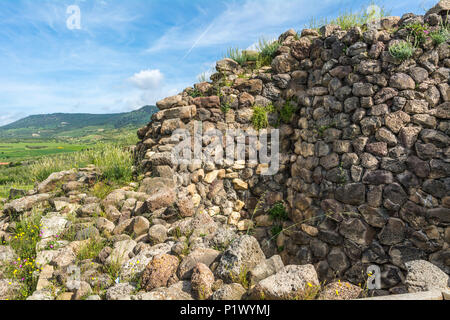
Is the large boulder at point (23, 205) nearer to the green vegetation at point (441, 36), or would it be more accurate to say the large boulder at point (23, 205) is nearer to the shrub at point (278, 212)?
the shrub at point (278, 212)

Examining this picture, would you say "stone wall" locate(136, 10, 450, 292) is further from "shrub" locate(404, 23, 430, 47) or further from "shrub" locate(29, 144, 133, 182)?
"shrub" locate(29, 144, 133, 182)

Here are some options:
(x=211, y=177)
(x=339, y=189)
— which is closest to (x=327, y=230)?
(x=339, y=189)

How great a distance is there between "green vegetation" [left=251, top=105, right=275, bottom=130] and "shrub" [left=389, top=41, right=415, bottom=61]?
277 cm

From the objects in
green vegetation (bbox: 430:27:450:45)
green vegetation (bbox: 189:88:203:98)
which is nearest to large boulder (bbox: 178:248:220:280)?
green vegetation (bbox: 189:88:203:98)

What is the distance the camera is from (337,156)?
5.36 meters

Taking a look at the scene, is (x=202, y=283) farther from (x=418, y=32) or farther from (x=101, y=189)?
(x=418, y=32)

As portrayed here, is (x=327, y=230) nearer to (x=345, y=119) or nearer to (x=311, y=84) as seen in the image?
(x=345, y=119)

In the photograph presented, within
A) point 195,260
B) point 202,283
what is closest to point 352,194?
point 195,260

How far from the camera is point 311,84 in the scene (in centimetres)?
621

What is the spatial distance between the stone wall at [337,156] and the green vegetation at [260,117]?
0.55ft

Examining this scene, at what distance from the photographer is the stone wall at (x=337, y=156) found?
179 inches

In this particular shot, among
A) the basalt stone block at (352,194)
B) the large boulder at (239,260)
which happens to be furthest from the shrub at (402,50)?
the large boulder at (239,260)

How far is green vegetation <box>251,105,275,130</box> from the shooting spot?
6742 mm

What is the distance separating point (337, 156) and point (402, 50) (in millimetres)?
2156
